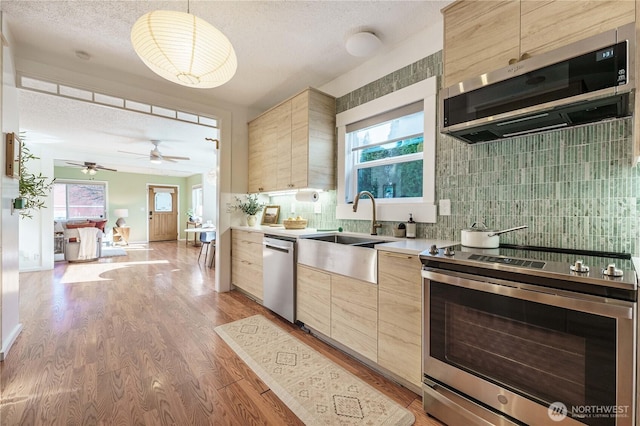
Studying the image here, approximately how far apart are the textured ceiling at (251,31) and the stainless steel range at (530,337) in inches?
73.9

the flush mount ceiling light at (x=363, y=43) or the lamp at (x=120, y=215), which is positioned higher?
the flush mount ceiling light at (x=363, y=43)

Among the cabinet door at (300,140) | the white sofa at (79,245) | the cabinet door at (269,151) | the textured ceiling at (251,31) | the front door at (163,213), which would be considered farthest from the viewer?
the front door at (163,213)

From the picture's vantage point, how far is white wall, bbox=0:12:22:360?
2.04 meters

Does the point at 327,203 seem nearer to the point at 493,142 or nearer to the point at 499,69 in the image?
the point at 493,142

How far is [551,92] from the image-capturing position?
51.1 inches

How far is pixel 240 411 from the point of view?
5.07ft

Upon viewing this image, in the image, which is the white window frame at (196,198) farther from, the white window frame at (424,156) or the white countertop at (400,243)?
the white window frame at (424,156)

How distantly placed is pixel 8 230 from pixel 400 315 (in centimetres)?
309

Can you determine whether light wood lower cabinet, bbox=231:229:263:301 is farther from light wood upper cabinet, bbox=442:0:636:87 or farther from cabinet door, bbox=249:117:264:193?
light wood upper cabinet, bbox=442:0:636:87

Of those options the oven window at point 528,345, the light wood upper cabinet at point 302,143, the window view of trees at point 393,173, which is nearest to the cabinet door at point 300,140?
the light wood upper cabinet at point 302,143

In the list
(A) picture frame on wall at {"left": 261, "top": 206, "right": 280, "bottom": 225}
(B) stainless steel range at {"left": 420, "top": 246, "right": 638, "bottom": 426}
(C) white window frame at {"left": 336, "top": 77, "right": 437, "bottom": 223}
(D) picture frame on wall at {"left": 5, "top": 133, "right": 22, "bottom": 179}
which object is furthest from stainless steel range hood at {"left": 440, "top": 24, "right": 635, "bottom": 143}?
(D) picture frame on wall at {"left": 5, "top": 133, "right": 22, "bottom": 179}

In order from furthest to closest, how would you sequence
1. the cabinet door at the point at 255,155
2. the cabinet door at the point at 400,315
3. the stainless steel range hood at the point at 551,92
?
the cabinet door at the point at 255,155
the cabinet door at the point at 400,315
the stainless steel range hood at the point at 551,92

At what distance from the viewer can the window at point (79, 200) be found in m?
8.26

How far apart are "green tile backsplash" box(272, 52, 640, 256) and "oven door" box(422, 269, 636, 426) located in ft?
2.28
